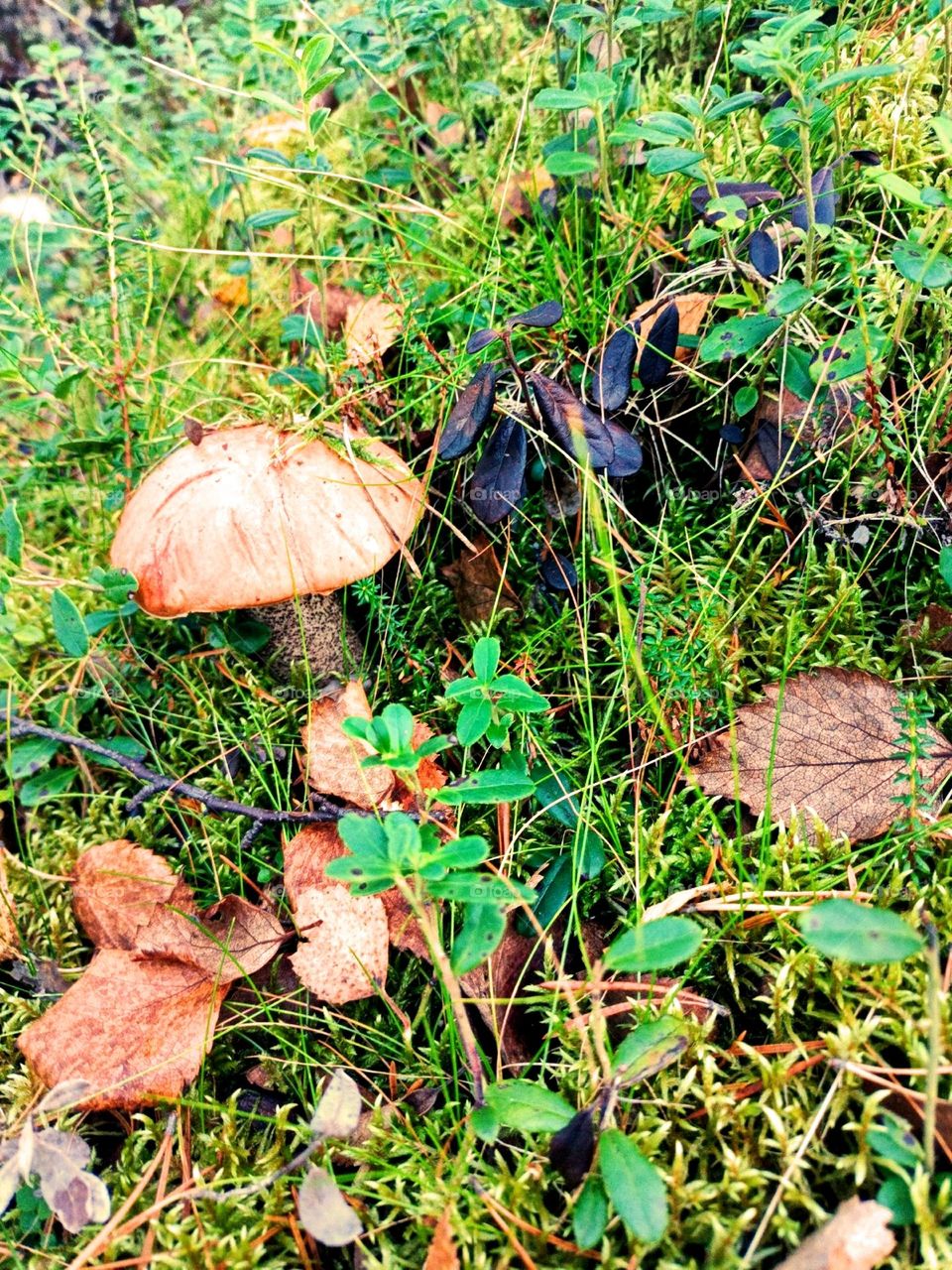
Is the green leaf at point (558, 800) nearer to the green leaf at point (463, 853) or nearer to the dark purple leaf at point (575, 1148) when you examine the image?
the green leaf at point (463, 853)

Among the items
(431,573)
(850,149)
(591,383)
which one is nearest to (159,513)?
(431,573)

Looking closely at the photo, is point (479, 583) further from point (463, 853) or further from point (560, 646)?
point (463, 853)

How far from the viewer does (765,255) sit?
1479 millimetres

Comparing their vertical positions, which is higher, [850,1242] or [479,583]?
[479,583]

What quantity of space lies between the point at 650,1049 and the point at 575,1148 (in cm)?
15

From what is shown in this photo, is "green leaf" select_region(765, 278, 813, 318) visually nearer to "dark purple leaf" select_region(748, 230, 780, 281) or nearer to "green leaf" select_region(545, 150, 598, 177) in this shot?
"dark purple leaf" select_region(748, 230, 780, 281)

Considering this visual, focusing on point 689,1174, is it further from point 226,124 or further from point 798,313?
point 226,124

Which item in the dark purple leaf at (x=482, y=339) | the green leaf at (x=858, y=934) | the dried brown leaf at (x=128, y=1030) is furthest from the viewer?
the dark purple leaf at (x=482, y=339)

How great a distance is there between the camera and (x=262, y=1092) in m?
1.37

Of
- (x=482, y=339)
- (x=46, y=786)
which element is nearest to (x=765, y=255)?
(x=482, y=339)

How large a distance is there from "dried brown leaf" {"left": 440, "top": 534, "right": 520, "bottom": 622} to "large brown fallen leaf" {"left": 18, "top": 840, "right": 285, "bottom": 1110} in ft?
2.32

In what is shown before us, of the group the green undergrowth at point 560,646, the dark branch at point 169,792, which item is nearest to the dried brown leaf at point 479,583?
the green undergrowth at point 560,646

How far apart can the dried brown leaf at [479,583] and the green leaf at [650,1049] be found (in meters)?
0.86

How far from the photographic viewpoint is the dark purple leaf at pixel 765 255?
148 cm
